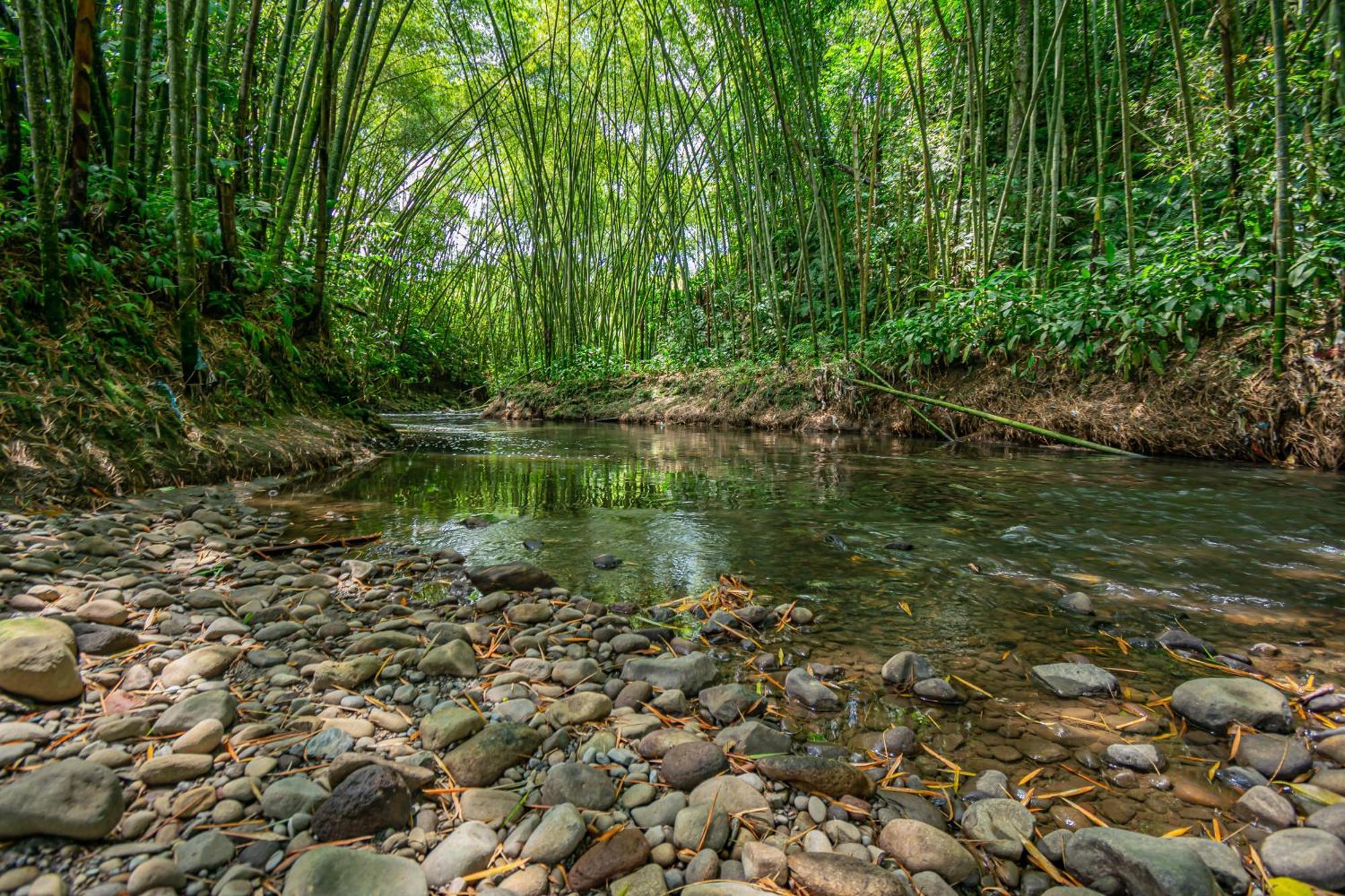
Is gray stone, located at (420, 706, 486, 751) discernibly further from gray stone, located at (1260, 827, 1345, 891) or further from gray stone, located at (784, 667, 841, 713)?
gray stone, located at (1260, 827, 1345, 891)

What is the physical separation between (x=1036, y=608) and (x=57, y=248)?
3.34 m

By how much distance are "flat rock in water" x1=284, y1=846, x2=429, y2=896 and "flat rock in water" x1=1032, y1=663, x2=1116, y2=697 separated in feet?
3.41

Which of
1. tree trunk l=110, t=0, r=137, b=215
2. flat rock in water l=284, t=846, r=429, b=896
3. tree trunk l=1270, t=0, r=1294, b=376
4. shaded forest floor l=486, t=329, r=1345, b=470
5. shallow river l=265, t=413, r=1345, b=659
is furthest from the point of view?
shaded forest floor l=486, t=329, r=1345, b=470

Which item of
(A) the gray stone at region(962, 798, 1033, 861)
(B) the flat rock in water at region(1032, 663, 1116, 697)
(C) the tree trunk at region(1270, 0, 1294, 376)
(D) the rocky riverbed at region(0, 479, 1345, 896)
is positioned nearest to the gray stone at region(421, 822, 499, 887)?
(D) the rocky riverbed at region(0, 479, 1345, 896)

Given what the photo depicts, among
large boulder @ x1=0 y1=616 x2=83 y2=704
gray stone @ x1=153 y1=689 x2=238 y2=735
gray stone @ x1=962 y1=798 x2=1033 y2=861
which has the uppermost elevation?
large boulder @ x1=0 y1=616 x2=83 y2=704

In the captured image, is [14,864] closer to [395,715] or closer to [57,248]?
[395,715]

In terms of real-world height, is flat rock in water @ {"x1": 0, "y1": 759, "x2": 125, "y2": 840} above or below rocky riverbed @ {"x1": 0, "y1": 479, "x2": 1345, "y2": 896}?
above

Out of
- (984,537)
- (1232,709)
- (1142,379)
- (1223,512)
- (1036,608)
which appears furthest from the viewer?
(1142,379)

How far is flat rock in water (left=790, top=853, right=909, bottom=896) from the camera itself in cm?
58

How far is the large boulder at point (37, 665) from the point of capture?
824 mm

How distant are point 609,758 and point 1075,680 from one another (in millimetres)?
842

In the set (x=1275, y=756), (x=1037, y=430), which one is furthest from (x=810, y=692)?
(x=1037, y=430)

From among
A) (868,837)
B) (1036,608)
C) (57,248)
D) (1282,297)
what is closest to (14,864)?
(868,837)

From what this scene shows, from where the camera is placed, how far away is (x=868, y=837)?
2.23ft
